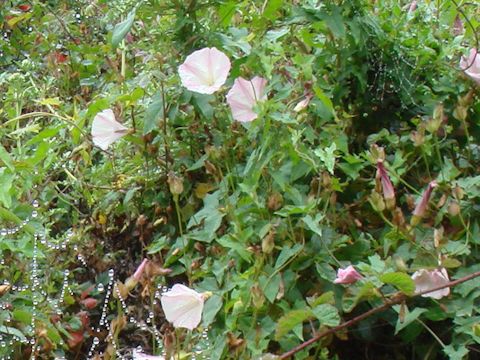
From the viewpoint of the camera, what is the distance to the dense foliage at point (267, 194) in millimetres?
1464

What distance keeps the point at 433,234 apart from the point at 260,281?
29cm

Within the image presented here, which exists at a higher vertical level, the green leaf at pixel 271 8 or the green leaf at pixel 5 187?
the green leaf at pixel 271 8

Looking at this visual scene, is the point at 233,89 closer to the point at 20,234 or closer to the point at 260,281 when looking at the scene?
the point at 260,281

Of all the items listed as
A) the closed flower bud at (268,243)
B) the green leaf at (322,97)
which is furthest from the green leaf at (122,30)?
the closed flower bud at (268,243)

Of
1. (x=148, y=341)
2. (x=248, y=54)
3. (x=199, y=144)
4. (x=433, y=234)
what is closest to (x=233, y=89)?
(x=248, y=54)

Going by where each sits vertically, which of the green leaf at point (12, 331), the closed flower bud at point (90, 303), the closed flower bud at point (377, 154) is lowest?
the closed flower bud at point (90, 303)

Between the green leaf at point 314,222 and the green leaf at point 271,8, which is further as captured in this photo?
the green leaf at point 271,8

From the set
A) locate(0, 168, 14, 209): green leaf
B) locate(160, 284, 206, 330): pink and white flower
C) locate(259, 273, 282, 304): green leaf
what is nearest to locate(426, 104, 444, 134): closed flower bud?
locate(259, 273, 282, 304): green leaf

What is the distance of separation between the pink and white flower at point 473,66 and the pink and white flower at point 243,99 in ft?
1.23

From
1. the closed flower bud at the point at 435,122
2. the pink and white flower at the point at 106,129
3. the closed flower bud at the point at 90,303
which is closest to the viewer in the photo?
the closed flower bud at the point at 435,122

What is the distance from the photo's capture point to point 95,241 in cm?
211

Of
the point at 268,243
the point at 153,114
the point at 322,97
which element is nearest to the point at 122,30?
the point at 153,114

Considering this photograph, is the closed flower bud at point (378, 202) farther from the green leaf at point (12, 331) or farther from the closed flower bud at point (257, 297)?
the green leaf at point (12, 331)

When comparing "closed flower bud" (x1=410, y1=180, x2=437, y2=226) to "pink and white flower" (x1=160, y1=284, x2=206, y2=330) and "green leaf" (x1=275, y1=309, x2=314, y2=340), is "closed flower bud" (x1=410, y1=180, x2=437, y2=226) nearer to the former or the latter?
"green leaf" (x1=275, y1=309, x2=314, y2=340)
